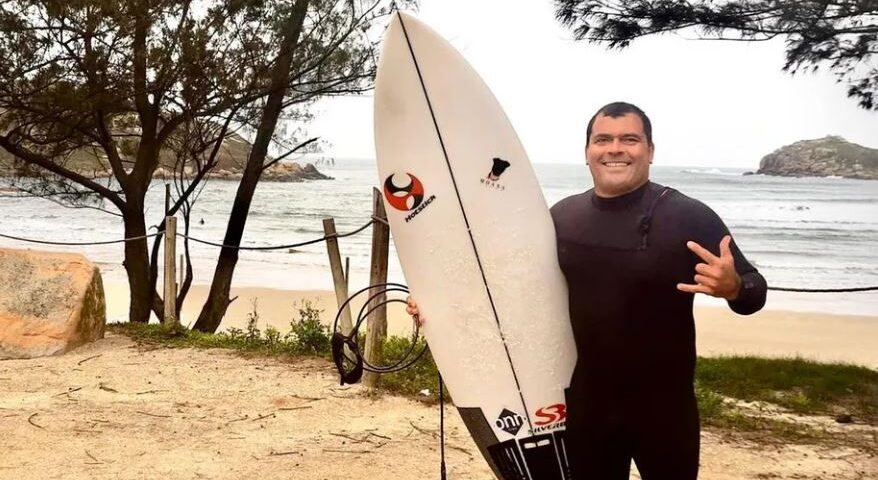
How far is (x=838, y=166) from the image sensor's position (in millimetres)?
43750

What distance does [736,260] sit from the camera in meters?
1.60

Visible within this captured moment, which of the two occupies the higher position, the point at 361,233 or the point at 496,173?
the point at 496,173

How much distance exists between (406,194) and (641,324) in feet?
3.07

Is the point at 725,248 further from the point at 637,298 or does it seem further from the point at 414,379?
the point at 414,379

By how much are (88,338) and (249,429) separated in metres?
2.30

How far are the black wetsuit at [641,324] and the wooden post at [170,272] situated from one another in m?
4.55

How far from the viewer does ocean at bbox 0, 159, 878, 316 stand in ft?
41.8

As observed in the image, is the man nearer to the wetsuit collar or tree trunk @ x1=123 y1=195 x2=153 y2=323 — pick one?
the wetsuit collar

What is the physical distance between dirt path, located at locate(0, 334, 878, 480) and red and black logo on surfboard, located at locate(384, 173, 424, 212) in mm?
1490

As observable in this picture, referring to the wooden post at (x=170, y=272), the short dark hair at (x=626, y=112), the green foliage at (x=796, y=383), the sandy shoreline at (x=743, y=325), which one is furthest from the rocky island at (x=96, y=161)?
the short dark hair at (x=626, y=112)

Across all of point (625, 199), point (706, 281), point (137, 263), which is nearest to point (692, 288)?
point (706, 281)

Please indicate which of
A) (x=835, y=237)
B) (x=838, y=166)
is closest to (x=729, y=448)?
(x=835, y=237)

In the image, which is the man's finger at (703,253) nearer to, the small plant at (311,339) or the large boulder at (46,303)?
the small plant at (311,339)

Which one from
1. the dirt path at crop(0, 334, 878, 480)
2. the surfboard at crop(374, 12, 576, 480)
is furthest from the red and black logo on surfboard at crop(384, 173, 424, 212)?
the dirt path at crop(0, 334, 878, 480)
